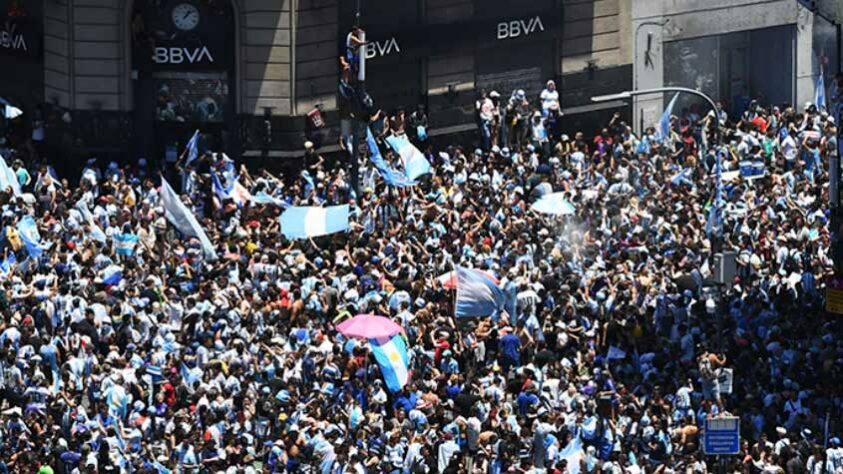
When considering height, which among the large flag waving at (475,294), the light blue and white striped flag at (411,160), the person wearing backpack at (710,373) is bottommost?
the person wearing backpack at (710,373)

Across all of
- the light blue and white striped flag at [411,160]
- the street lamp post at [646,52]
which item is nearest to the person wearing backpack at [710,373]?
the light blue and white striped flag at [411,160]

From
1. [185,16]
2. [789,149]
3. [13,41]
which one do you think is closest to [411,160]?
[185,16]

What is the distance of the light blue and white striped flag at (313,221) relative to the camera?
62.8m

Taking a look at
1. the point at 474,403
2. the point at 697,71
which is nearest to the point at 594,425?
the point at 474,403

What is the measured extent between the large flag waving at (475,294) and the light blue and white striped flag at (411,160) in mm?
7501

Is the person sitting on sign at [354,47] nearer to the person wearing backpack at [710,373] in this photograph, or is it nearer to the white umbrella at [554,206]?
the white umbrella at [554,206]

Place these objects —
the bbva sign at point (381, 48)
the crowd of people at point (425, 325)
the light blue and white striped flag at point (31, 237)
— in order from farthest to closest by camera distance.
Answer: the bbva sign at point (381, 48) < the light blue and white striped flag at point (31, 237) < the crowd of people at point (425, 325)

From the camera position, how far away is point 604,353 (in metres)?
59.1

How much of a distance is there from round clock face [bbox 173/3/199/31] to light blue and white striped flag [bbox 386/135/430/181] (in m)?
6.13

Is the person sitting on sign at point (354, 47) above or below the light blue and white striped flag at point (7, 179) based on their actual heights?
above

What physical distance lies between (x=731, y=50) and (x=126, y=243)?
23.0 m

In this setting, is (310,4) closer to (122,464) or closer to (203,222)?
(203,222)

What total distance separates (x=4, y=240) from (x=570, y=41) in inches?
765

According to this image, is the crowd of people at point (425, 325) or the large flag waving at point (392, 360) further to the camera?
the large flag waving at point (392, 360)
